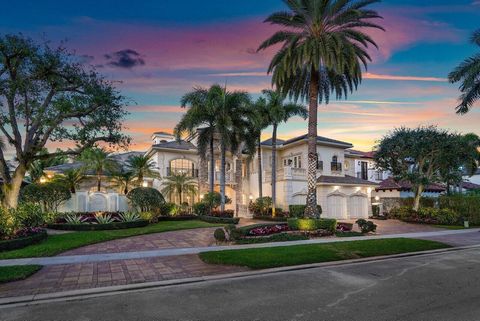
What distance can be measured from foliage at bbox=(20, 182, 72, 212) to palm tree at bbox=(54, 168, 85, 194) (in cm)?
595

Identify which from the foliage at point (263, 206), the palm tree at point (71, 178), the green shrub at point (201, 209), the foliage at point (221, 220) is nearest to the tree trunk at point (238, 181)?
the foliage at point (263, 206)

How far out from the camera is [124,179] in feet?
101

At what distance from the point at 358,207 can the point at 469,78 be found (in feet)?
53.7

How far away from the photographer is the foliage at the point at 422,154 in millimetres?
28281

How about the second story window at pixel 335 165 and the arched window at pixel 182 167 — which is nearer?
the arched window at pixel 182 167

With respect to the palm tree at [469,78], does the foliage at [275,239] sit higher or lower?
lower

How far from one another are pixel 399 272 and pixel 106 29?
56.0 feet

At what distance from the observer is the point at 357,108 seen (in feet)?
80.9

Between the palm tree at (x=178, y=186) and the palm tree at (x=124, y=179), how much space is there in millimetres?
3285

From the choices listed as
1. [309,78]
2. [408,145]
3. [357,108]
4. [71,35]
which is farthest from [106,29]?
[408,145]

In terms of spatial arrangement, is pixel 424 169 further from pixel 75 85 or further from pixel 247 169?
pixel 75 85

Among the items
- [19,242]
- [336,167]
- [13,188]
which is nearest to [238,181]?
[336,167]

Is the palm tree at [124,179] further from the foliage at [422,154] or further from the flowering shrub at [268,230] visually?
the foliage at [422,154]

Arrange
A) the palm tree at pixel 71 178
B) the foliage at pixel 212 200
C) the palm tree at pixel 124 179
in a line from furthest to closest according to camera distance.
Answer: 1. the palm tree at pixel 124 179
2. the palm tree at pixel 71 178
3. the foliage at pixel 212 200
